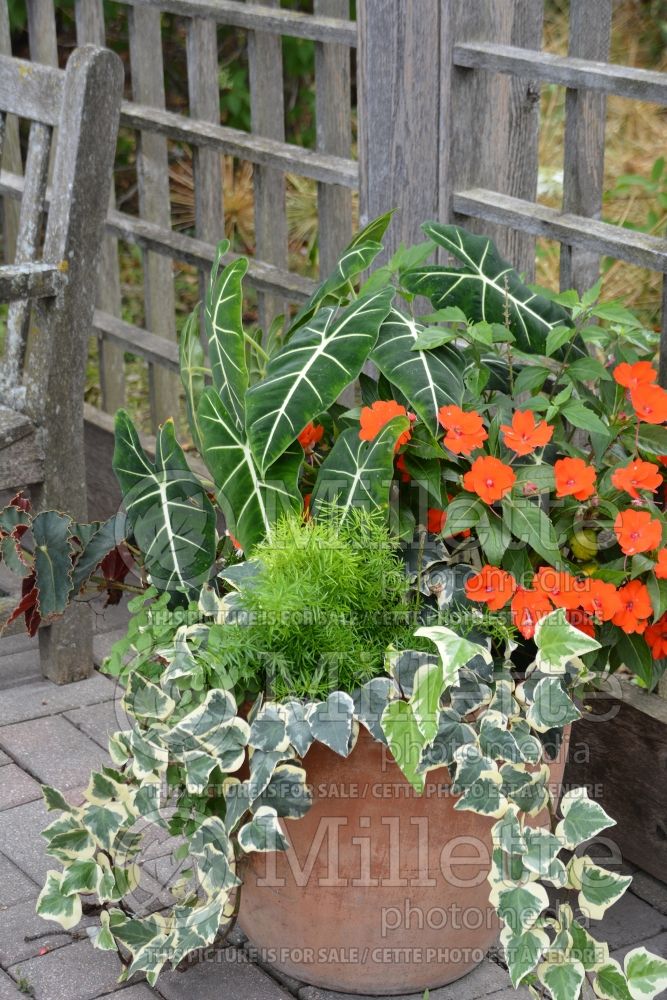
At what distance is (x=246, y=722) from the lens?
1.76 metres

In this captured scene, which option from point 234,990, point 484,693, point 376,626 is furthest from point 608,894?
point 234,990

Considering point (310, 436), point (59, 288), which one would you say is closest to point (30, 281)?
point (59, 288)

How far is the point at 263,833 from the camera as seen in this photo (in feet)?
5.61

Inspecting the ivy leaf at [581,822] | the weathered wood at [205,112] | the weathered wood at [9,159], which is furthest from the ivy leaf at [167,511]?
the weathered wood at [9,159]

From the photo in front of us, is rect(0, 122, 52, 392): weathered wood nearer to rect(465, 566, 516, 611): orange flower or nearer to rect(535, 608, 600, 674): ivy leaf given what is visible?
rect(465, 566, 516, 611): orange flower

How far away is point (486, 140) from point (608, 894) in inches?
53.2

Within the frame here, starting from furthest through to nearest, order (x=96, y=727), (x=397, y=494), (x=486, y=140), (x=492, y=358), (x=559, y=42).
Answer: (x=559, y=42) < (x=96, y=727) < (x=486, y=140) < (x=492, y=358) < (x=397, y=494)

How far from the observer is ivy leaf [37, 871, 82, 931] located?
74.5 inches

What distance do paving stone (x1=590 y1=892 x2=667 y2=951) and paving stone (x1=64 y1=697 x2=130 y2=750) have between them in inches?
40.2

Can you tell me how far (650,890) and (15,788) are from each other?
119cm

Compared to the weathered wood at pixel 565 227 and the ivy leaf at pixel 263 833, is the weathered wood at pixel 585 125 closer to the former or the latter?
the weathered wood at pixel 565 227

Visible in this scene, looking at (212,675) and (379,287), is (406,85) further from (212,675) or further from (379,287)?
(212,675)

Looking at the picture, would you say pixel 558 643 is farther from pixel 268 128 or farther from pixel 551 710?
pixel 268 128

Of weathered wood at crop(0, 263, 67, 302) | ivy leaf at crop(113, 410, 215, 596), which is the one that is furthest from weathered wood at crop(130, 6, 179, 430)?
ivy leaf at crop(113, 410, 215, 596)
